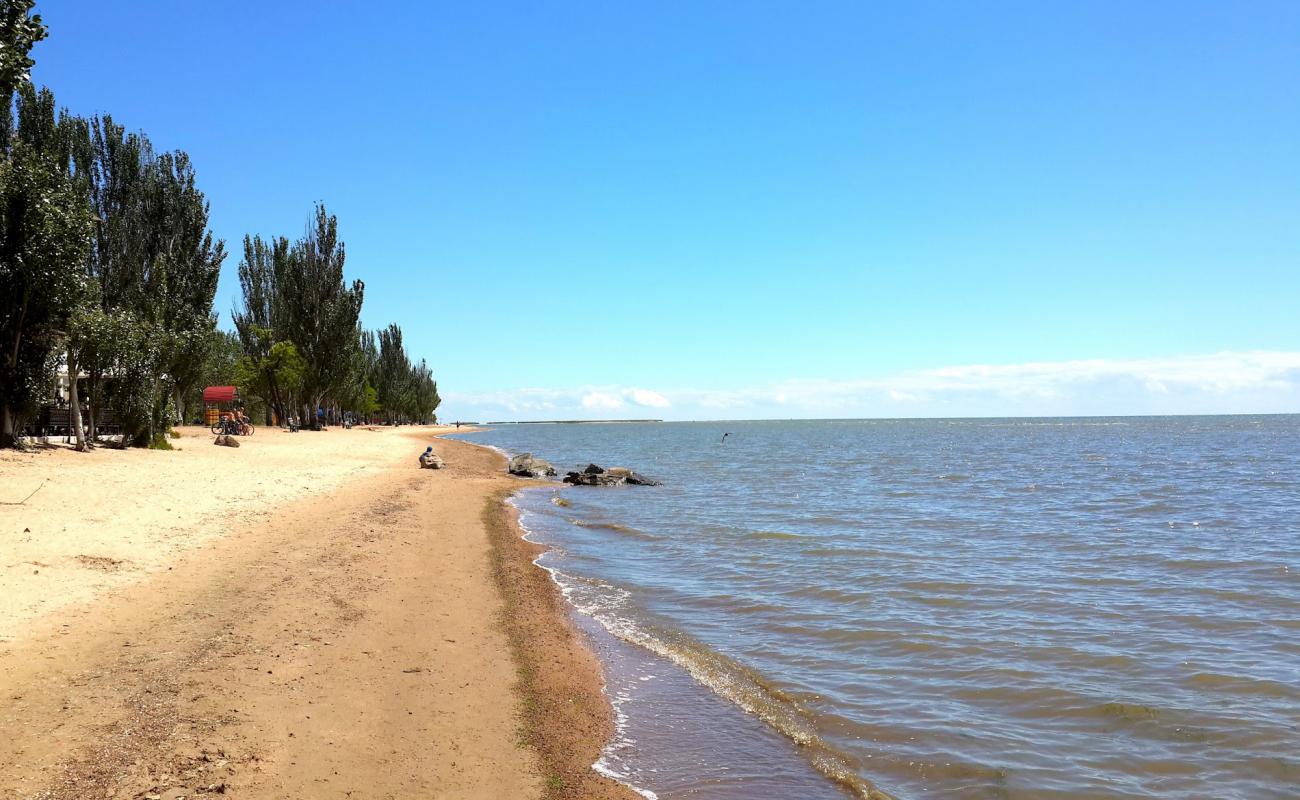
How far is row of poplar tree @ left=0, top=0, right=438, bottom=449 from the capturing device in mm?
20141

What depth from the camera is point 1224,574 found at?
14.1m

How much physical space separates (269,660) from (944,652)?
7955 millimetres

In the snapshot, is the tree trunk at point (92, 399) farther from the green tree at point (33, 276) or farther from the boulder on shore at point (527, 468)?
the boulder on shore at point (527, 468)

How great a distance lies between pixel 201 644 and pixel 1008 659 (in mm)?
9286

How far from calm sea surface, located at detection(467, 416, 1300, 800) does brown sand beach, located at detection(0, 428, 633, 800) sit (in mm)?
964

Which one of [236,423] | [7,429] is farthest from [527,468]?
[7,429]

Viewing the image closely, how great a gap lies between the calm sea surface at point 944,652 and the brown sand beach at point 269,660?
38.0 inches

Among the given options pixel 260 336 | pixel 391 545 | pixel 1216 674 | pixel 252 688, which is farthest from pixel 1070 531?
pixel 260 336

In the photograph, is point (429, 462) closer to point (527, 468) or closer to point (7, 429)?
point (527, 468)

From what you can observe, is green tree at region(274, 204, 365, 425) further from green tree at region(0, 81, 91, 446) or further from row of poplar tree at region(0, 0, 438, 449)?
green tree at region(0, 81, 91, 446)

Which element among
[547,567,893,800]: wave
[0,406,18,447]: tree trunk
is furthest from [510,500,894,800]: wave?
[0,406,18,447]: tree trunk

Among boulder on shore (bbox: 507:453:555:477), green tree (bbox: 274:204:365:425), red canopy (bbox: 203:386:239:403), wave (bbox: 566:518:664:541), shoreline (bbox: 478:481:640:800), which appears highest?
green tree (bbox: 274:204:365:425)

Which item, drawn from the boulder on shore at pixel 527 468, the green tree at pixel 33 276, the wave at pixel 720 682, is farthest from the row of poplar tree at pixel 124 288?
the boulder on shore at pixel 527 468

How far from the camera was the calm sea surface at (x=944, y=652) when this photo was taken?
20.8ft
